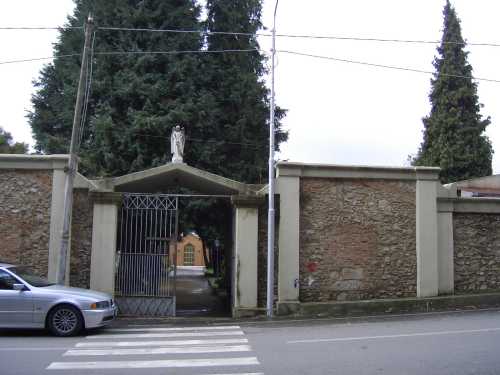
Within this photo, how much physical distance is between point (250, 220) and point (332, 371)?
781cm

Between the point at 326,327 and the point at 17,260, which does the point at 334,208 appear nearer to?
the point at 326,327

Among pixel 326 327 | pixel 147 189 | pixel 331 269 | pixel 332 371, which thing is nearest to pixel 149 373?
pixel 332 371

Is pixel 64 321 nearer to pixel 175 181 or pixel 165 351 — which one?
pixel 165 351

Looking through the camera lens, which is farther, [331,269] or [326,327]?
[331,269]

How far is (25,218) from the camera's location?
14539 mm

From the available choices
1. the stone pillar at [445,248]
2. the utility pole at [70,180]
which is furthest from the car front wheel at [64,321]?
the stone pillar at [445,248]

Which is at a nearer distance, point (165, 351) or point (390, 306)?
point (165, 351)

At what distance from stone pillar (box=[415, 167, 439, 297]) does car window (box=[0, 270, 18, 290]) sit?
11.3 metres

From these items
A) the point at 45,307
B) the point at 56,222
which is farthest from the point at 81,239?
the point at 45,307

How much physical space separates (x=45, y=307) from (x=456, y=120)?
2711 cm

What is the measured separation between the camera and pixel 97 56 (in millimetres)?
23453

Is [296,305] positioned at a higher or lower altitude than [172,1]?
lower

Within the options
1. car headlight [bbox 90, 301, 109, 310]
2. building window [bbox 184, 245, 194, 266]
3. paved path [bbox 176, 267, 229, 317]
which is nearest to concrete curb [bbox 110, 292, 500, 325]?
paved path [bbox 176, 267, 229, 317]

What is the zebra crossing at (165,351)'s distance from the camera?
805 cm
